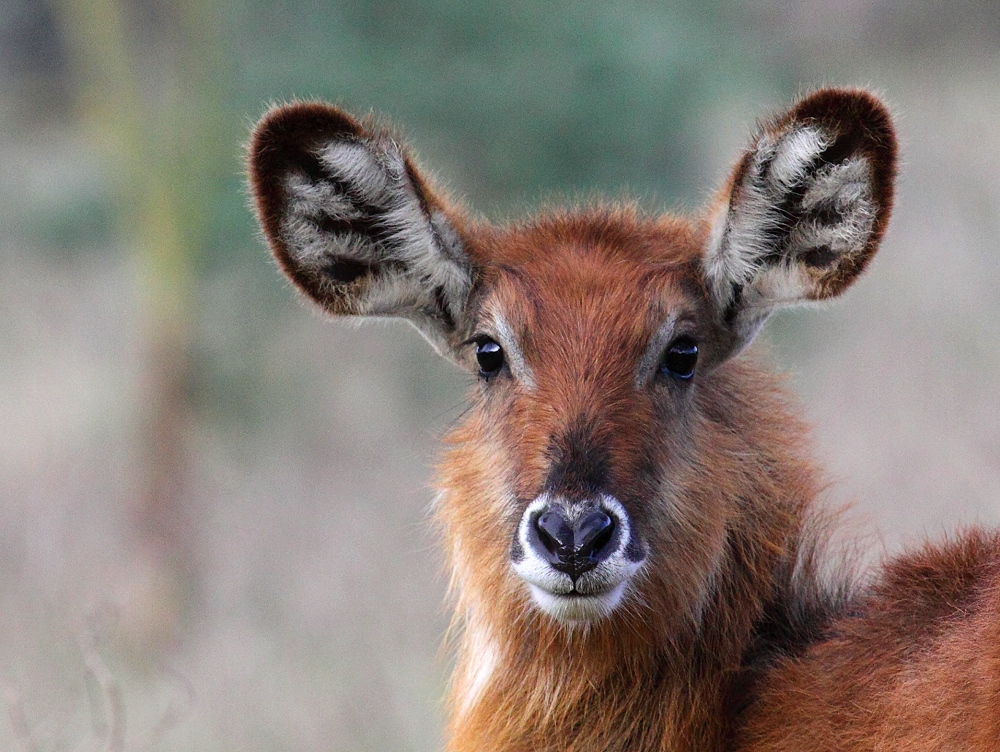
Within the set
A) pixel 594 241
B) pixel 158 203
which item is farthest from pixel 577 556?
pixel 158 203

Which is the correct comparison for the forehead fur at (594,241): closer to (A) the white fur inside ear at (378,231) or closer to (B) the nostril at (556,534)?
(A) the white fur inside ear at (378,231)

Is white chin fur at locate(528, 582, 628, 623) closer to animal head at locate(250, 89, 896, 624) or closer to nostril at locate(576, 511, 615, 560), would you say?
animal head at locate(250, 89, 896, 624)

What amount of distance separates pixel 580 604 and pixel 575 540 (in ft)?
0.91

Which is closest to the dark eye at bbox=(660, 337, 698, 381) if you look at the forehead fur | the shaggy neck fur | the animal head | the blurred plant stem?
the animal head

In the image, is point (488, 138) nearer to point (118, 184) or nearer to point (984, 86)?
point (118, 184)

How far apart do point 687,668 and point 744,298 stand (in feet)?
4.67

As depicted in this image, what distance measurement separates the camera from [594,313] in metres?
5.06

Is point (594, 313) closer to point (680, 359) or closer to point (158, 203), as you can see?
point (680, 359)

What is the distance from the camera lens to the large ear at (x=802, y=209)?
482cm

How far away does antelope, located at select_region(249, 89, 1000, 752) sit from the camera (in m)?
4.61

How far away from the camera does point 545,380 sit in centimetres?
501

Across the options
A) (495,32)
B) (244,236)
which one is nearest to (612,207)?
(495,32)

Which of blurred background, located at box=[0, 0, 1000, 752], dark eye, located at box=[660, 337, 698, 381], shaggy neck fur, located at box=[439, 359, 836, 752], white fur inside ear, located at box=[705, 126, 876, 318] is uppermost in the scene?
blurred background, located at box=[0, 0, 1000, 752]

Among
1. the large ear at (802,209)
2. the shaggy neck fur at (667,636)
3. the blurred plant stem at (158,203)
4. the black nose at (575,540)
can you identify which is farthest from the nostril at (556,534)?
the blurred plant stem at (158,203)
